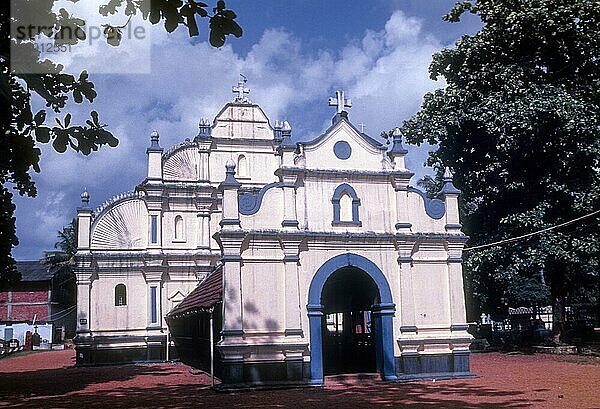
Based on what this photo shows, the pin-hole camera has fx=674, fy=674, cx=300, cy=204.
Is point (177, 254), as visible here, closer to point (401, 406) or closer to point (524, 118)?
point (524, 118)

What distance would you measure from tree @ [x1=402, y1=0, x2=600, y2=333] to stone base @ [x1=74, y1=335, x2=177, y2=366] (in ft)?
44.6

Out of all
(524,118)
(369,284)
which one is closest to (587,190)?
(524,118)

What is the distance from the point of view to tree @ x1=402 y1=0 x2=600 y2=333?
82.1ft

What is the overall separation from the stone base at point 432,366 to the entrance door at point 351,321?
1376 millimetres

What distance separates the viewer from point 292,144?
18375 mm

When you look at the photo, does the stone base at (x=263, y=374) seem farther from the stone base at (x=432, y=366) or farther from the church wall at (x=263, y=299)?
the stone base at (x=432, y=366)

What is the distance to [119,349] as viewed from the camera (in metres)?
28.6

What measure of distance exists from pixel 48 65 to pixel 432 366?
15241 mm

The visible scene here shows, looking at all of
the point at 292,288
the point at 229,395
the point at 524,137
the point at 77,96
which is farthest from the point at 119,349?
the point at 77,96

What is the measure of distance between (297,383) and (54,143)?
13.1 m

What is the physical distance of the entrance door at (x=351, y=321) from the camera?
64.0 feet

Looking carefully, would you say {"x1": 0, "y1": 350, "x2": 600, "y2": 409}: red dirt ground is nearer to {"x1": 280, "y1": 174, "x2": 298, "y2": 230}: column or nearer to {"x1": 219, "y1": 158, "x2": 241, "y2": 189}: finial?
{"x1": 280, "y1": 174, "x2": 298, "y2": 230}: column

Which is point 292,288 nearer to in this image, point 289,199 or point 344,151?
point 289,199

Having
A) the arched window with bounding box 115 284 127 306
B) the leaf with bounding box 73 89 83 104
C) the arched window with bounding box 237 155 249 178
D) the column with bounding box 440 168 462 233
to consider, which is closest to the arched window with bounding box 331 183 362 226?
the column with bounding box 440 168 462 233
